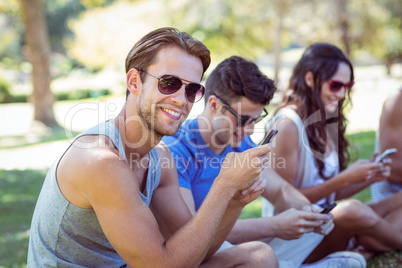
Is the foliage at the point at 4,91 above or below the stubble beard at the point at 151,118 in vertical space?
below

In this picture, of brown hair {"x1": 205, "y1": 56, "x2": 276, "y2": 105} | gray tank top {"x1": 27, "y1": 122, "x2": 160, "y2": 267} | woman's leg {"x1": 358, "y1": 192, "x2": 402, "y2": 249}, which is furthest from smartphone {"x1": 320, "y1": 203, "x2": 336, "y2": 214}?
gray tank top {"x1": 27, "y1": 122, "x2": 160, "y2": 267}

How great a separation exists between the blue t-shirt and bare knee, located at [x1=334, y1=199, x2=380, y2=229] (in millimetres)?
1034

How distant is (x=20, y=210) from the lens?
6.58 metres

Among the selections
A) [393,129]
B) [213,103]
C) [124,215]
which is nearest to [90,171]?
[124,215]

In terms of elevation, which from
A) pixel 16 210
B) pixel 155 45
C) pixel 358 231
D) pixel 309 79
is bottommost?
pixel 16 210

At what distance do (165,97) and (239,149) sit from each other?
4.21 ft

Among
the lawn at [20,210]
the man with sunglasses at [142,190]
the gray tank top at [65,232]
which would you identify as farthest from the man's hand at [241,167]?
the lawn at [20,210]

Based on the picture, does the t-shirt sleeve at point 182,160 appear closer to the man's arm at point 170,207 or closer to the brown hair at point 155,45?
the man's arm at point 170,207

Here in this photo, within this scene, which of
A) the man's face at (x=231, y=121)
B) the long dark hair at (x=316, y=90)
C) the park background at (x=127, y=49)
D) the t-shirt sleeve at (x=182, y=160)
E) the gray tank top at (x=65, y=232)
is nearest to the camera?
the gray tank top at (x=65, y=232)

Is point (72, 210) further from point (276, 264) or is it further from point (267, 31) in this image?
point (267, 31)

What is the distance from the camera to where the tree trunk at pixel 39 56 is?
1581 cm

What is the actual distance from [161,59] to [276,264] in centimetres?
141

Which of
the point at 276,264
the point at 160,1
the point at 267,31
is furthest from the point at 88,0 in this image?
the point at 267,31

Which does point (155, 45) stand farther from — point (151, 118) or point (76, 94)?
point (76, 94)
